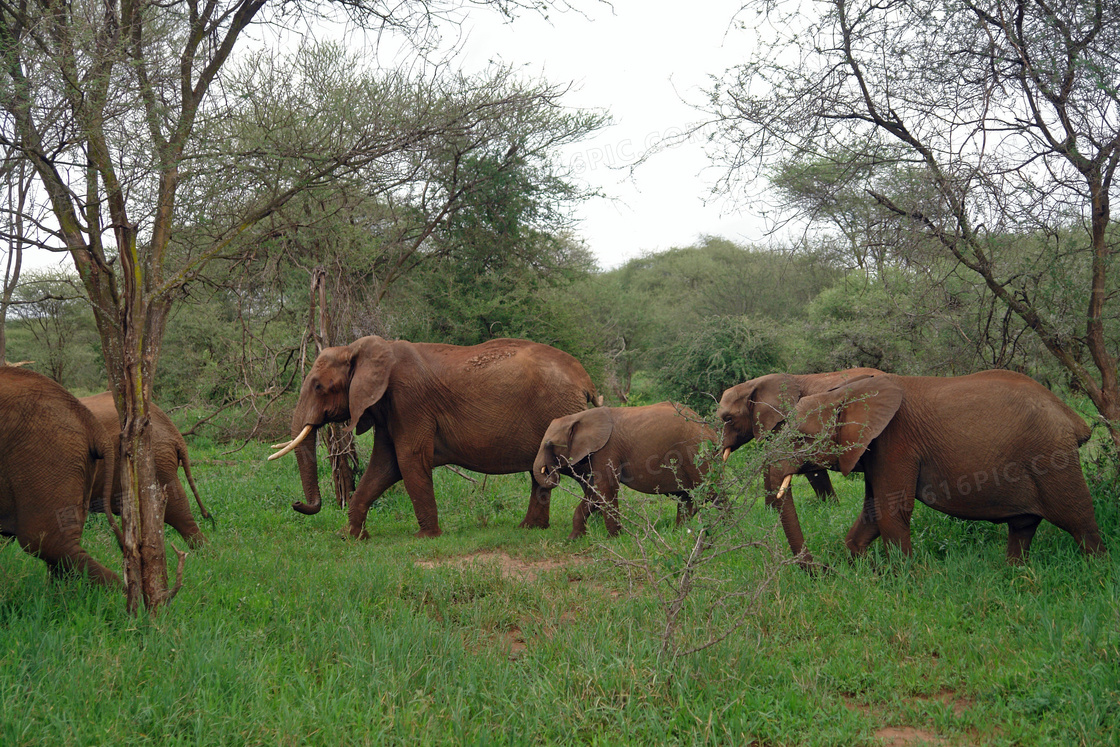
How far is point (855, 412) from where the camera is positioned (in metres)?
6.32

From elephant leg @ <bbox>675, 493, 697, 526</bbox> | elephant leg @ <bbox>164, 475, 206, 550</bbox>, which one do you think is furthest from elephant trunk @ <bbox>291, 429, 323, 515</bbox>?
elephant leg @ <bbox>675, 493, 697, 526</bbox>

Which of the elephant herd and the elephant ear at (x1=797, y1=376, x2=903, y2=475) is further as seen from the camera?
the elephant ear at (x1=797, y1=376, x2=903, y2=475)

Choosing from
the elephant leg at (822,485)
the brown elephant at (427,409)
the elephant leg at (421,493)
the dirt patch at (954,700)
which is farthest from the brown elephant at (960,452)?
the elephant leg at (421,493)

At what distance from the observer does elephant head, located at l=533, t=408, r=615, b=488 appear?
8.55m

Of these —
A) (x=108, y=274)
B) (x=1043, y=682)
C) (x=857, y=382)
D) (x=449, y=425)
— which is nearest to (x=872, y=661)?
(x=1043, y=682)

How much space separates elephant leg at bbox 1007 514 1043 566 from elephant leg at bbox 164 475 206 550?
6921 millimetres

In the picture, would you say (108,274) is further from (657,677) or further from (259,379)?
(259,379)

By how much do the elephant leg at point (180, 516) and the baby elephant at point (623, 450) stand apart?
11.1 feet

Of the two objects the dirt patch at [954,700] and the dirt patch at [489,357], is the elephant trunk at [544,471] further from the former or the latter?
the dirt patch at [954,700]

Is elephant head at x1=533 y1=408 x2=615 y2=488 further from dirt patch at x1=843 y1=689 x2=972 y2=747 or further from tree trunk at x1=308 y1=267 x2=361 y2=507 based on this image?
dirt patch at x1=843 y1=689 x2=972 y2=747

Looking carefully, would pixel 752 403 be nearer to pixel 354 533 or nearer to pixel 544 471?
pixel 544 471

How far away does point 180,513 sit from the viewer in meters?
7.61

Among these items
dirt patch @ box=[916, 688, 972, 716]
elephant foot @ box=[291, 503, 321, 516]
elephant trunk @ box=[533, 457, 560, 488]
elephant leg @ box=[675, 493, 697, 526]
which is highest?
elephant trunk @ box=[533, 457, 560, 488]

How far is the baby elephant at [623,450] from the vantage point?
27.7 ft
